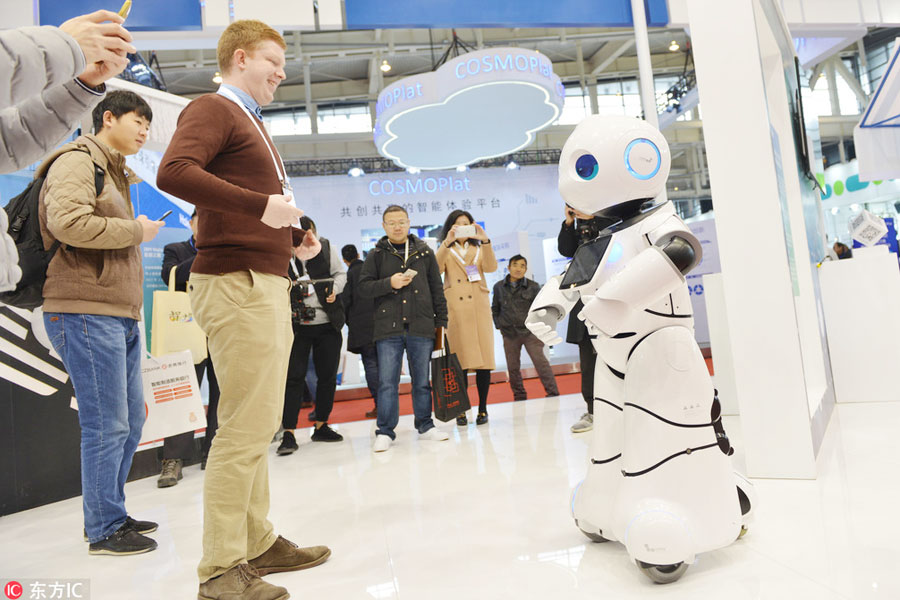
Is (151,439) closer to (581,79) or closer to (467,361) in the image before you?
(467,361)

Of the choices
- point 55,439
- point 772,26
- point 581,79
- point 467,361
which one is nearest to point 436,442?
point 467,361

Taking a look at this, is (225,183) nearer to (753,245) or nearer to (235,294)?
(235,294)

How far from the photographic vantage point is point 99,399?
6.86 feet

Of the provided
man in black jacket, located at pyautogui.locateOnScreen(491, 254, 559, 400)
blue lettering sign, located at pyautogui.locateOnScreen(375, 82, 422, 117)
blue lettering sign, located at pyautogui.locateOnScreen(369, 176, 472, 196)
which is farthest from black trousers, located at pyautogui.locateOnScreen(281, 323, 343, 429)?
blue lettering sign, located at pyautogui.locateOnScreen(369, 176, 472, 196)

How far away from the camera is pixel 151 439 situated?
128 inches

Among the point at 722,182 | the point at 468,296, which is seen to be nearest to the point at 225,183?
the point at 722,182

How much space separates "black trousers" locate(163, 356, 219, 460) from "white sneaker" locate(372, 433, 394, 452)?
0.94 m

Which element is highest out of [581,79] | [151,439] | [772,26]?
[581,79]

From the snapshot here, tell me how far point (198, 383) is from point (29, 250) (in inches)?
64.1

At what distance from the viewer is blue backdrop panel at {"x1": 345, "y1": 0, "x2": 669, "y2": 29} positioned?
184 inches

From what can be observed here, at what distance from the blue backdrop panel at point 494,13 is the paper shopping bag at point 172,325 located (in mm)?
2503

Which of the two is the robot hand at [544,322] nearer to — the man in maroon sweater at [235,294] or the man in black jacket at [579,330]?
the man in maroon sweater at [235,294]

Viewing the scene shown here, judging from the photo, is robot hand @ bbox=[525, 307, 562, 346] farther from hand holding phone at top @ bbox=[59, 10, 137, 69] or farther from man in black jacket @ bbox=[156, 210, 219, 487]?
man in black jacket @ bbox=[156, 210, 219, 487]

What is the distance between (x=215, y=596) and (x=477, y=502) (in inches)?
46.1
